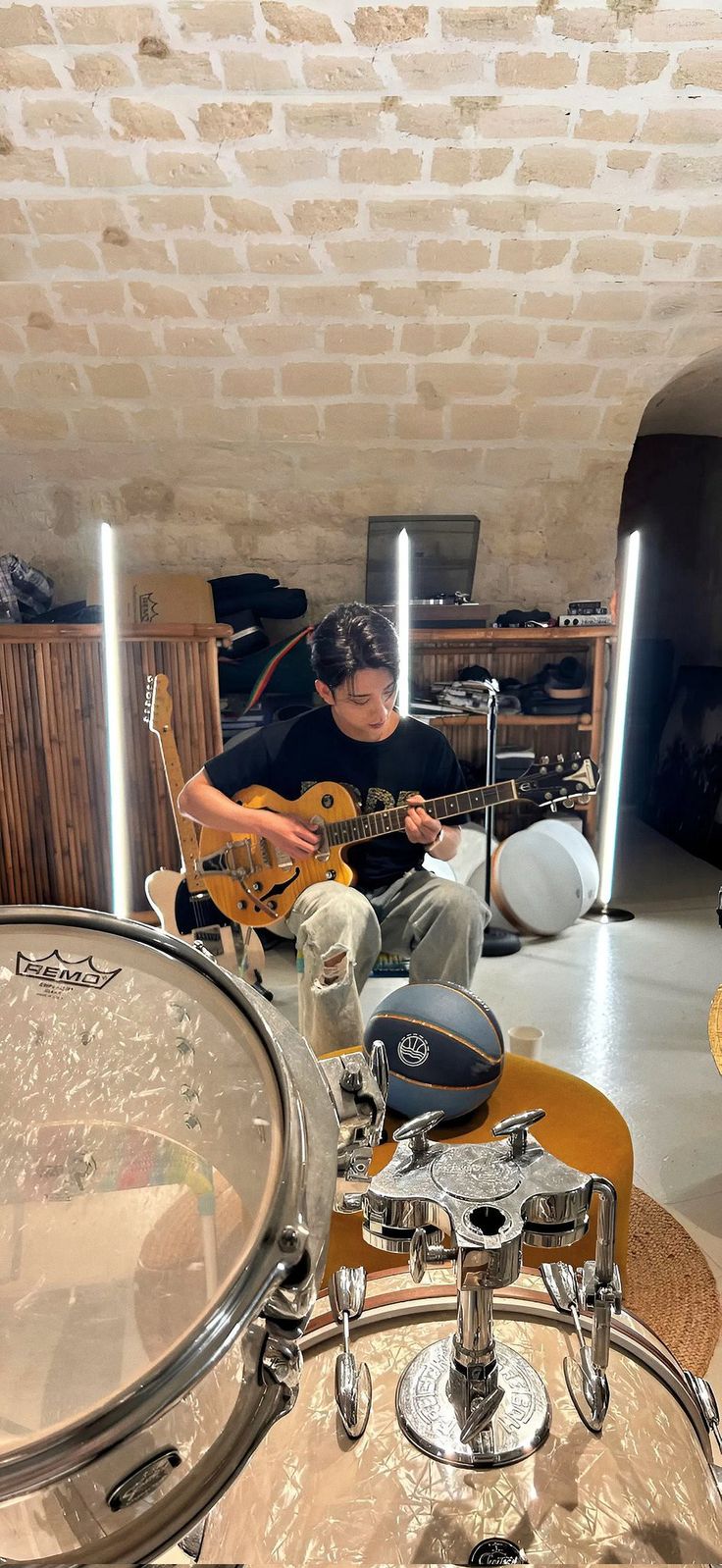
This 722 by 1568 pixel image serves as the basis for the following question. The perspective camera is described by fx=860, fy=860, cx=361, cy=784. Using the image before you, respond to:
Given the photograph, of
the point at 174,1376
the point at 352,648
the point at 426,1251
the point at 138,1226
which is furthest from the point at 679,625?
the point at 174,1376

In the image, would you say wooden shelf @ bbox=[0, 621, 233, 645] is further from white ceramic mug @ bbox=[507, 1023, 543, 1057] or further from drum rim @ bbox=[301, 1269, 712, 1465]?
drum rim @ bbox=[301, 1269, 712, 1465]

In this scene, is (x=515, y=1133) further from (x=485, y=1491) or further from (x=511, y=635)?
(x=511, y=635)

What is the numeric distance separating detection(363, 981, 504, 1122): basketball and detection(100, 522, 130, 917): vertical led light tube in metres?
1.13

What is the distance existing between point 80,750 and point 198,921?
23.1 inches

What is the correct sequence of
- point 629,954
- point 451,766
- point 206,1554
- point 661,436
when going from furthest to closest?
point 661,436 → point 629,954 → point 451,766 → point 206,1554

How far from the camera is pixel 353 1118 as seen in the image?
62cm

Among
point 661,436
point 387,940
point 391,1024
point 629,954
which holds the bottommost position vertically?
point 629,954

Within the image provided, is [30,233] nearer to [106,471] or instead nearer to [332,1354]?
[106,471]

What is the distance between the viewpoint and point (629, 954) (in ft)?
9.79

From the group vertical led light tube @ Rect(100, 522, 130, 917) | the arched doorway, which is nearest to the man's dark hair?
vertical led light tube @ Rect(100, 522, 130, 917)

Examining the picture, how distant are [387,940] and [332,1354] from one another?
59.4 inches

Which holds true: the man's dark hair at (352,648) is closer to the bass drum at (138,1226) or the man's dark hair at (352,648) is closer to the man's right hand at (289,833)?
the man's right hand at (289,833)

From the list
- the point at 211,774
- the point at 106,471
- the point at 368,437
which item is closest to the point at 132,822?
the point at 211,774

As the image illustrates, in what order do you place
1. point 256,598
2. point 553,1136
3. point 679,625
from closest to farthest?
point 553,1136
point 256,598
point 679,625
